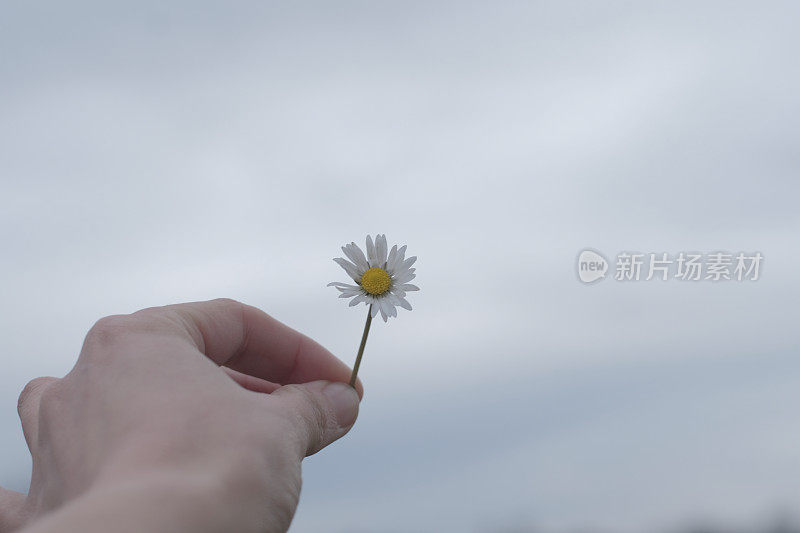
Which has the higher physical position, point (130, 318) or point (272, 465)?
point (130, 318)

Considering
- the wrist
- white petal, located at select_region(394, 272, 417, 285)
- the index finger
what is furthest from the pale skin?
white petal, located at select_region(394, 272, 417, 285)

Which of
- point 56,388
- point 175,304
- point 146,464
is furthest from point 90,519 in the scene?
point 175,304

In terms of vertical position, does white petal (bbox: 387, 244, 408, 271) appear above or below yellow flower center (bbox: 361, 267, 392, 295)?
above

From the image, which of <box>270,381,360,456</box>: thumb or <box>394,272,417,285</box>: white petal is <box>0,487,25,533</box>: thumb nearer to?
<box>270,381,360,456</box>: thumb

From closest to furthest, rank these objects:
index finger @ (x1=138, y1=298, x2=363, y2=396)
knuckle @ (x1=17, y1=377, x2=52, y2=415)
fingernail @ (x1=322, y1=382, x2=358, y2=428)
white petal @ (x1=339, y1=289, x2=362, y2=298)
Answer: knuckle @ (x1=17, y1=377, x2=52, y2=415), fingernail @ (x1=322, y1=382, x2=358, y2=428), index finger @ (x1=138, y1=298, x2=363, y2=396), white petal @ (x1=339, y1=289, x2=362, y2=298)

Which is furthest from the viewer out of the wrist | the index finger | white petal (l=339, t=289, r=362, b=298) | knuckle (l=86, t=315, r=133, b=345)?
white petal (l=339, t=289, r=362, b=298)

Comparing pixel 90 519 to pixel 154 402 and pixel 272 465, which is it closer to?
pixel 154 402
